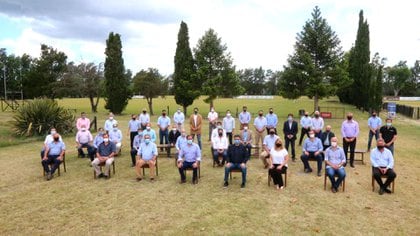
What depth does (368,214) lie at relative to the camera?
7207 mm

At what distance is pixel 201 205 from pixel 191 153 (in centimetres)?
219

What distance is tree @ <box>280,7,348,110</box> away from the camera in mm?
29344

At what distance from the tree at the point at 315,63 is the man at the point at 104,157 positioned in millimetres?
22270

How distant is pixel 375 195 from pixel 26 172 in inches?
407

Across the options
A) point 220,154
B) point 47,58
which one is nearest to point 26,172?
point 220,154

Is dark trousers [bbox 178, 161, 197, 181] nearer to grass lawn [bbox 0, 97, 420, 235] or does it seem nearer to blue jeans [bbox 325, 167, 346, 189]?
grass lawn [bbox 0, 97, 420, 235]

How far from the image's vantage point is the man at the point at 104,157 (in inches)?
400

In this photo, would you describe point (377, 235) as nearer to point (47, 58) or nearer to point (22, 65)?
point (47, 58)

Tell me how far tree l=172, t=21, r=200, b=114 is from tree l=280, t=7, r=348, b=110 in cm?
834

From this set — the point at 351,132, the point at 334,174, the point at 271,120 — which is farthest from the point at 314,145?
the point at 271,120

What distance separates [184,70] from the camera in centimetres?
3156

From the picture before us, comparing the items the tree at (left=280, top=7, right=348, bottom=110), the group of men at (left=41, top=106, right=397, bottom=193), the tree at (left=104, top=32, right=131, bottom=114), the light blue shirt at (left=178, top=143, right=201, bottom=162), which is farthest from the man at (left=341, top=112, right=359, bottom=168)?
the tree at (left=104, top=32, right=131, bottom=114)

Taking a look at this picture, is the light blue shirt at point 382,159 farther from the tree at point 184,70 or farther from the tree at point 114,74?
the tree at point 114,74

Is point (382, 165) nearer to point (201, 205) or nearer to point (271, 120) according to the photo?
point (201, 205)
